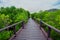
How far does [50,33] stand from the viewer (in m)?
8.12

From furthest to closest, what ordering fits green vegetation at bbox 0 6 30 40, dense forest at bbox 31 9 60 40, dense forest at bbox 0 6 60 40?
1. green vegetation at bbox 0 6 30 40
2. dense forest at bbox 0 6 60 40
3. dense forest at bbox 31 9 60 40

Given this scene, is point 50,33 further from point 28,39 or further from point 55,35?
point 28,39

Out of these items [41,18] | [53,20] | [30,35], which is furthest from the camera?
[41,18]

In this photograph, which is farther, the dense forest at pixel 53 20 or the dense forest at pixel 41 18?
the dense forest at pixel 41 18

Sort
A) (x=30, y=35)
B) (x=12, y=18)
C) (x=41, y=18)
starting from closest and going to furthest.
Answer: (x=30, y=35) < (x=41, y=18) < (x=12, y=18)

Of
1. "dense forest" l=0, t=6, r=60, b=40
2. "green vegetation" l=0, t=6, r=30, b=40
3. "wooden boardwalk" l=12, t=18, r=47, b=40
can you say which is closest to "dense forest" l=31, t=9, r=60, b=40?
"dense forest" l=0, t=6, r=60, b=40

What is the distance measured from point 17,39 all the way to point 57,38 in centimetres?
272

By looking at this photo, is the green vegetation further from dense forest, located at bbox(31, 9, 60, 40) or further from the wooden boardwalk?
dense forest, located at bbox(31, 9, 60, 40)

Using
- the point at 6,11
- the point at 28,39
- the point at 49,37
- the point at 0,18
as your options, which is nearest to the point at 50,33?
the point at 49,37

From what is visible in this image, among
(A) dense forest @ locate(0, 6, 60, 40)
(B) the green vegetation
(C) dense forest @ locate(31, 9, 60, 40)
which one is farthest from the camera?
(B) the green vegetation

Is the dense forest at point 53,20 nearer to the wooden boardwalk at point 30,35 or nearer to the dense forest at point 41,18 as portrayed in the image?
the dense forest at point 41,18

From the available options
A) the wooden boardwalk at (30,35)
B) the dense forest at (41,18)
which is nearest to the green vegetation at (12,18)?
the dense forest at (41,18)

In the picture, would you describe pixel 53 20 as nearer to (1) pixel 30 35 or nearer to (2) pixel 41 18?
(1) pixel 30 35

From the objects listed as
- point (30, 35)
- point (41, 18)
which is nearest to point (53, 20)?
point (30, 35)
